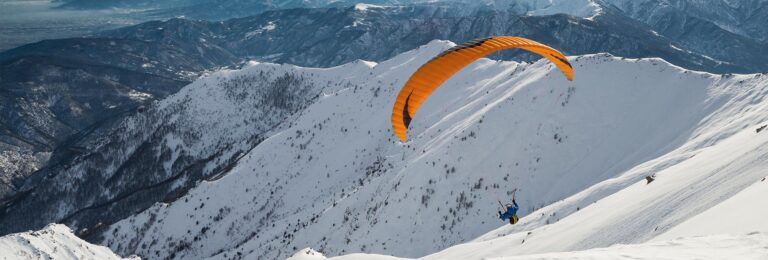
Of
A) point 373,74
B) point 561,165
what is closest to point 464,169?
point 561,165

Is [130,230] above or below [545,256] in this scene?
below

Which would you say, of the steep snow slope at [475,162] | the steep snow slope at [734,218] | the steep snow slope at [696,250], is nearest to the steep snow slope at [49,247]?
the steep snow slope at [475,162]

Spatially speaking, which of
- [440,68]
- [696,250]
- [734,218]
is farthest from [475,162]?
[696,250]

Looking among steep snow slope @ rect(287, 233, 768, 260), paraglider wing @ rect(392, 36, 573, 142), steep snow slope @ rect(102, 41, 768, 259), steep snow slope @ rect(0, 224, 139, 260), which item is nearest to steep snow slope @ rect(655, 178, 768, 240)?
steep snow slope @ rect(287, 233, 768, 260)

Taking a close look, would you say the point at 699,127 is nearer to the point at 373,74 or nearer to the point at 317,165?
the point at 317,165

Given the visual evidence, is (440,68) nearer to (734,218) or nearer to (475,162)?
(734,218)

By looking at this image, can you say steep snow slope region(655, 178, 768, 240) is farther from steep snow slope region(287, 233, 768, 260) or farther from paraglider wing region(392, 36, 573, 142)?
paraglider wing region(392, 36, 573, 142)
